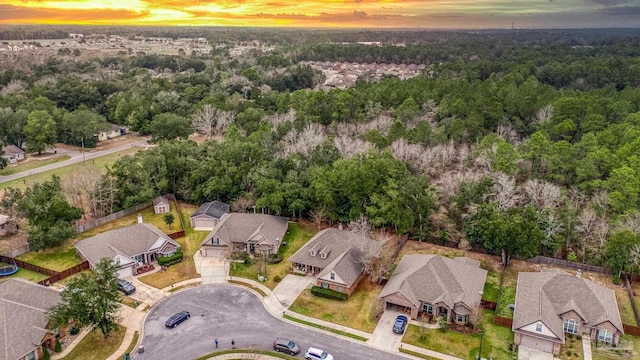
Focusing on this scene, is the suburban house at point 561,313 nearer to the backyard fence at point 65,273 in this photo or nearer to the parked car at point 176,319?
the parked car at point 176,319

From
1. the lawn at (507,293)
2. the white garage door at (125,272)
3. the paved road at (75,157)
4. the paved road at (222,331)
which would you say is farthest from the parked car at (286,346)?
the paved road at (75,157)

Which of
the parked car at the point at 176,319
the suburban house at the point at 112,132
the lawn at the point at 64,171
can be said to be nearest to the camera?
the parked car at the point at 176,319

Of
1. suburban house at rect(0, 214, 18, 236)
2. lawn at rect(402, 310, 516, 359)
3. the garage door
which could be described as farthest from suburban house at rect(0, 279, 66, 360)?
the garage door

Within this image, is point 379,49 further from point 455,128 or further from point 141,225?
point 141,225

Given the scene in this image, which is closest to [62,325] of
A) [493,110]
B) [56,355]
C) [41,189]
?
[56,355]

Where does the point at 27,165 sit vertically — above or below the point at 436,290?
below

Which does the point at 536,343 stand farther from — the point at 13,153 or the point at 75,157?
the point at 13,153

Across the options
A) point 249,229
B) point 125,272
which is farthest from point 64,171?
point 249,229
